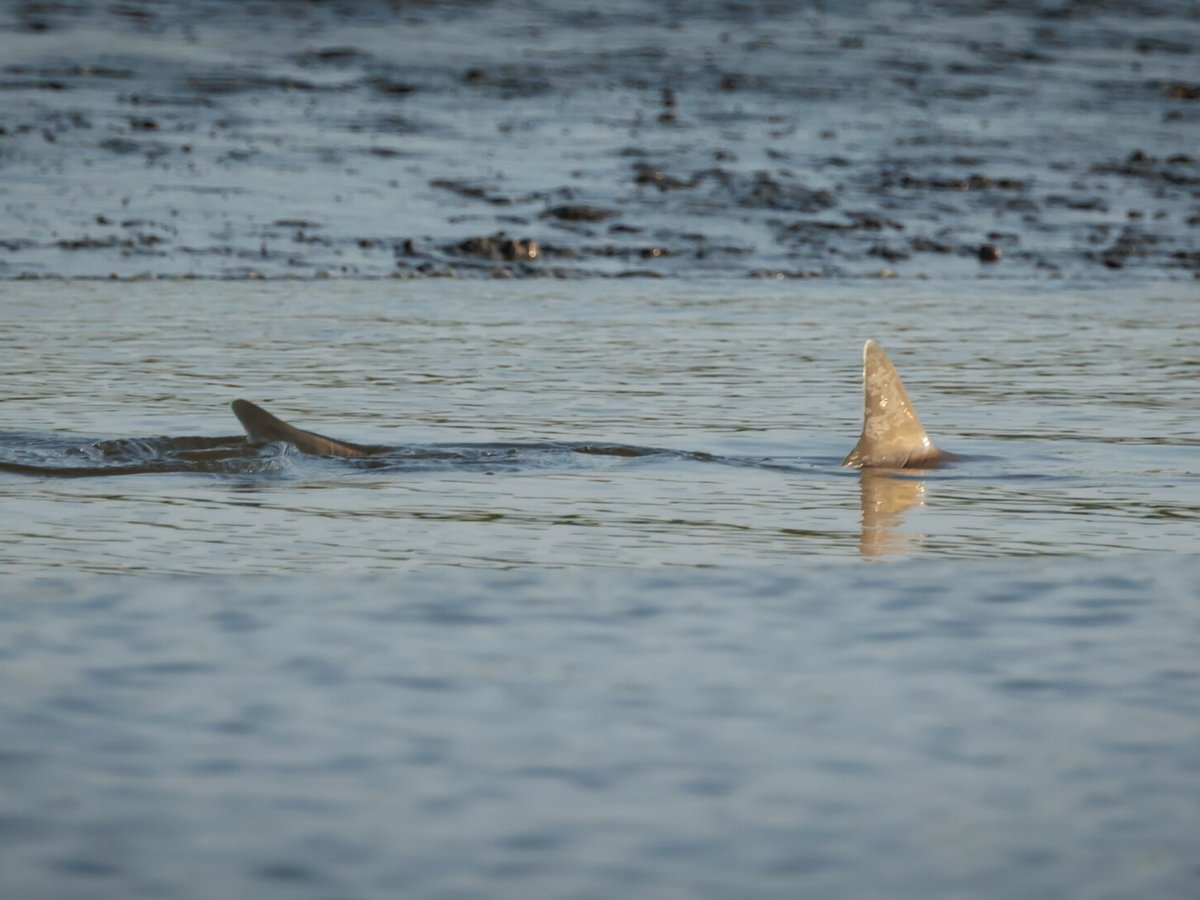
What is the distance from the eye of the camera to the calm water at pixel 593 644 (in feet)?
13.5

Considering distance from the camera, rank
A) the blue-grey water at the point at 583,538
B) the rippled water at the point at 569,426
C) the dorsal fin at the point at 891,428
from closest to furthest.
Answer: the blue-grey water at the point at 583,538
the rippled water at the point at 569,426
the dorsal fin at the point at 891,428

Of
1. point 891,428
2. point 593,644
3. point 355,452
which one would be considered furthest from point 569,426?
point 593,644

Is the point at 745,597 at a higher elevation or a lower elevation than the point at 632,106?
lower

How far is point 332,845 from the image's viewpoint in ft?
13.4

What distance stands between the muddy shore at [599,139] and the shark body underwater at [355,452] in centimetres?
852

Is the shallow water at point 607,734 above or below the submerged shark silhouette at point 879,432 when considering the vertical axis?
below

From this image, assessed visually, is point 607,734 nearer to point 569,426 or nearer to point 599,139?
point 569,426

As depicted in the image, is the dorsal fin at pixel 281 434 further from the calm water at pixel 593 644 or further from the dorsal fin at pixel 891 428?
the dorsal fin at pixel 891 428

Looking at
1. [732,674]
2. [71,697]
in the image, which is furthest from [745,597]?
[71,697]

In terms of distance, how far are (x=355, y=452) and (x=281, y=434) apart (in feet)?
1.05

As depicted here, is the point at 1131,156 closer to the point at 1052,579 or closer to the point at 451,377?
the point at 451,377

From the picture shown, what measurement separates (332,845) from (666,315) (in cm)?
1127

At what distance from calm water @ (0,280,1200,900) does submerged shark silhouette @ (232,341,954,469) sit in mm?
98

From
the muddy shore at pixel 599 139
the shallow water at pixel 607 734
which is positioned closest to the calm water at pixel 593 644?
the shallow water at pixel 607 734
